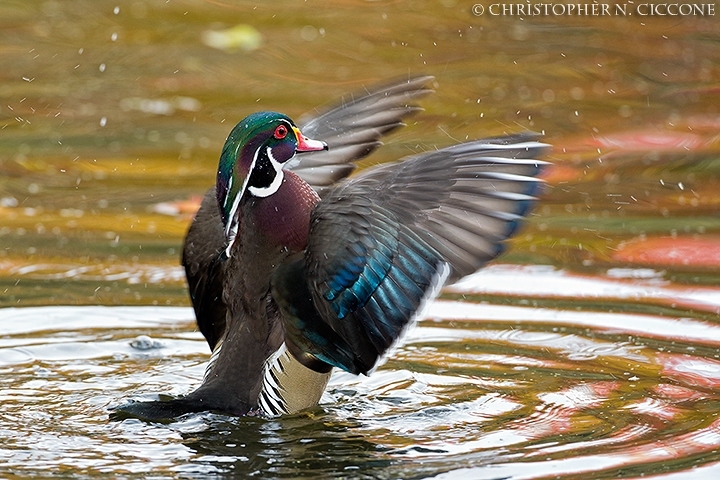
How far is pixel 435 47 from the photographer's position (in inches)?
409

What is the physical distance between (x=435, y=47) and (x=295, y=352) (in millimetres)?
6033

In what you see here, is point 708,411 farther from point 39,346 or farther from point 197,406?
point 39,346

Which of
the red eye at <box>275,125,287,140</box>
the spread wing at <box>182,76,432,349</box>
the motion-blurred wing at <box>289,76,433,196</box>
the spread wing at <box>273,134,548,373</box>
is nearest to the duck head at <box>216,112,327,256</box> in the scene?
the red eye at <box>275,125,287,140</box>

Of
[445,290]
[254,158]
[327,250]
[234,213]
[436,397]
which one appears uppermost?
[254,158]

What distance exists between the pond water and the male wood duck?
21 centimetres

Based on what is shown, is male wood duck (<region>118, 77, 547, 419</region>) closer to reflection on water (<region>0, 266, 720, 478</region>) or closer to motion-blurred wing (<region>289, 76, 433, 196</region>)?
reflection on water (<region>0, 266, 720, 478</region>)

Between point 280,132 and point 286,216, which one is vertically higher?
point 280,132

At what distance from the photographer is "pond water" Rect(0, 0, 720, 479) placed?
4.37 m

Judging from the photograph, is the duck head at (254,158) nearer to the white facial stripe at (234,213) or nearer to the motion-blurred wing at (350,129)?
the white facial stripe at (234,213)

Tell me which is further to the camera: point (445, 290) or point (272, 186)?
point (445, 290)

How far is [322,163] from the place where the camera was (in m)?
5.58

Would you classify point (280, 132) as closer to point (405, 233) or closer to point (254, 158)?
point (254, 158)

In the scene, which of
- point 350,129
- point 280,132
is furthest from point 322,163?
point 280,132

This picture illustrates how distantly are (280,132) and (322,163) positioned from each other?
36.5 inches
